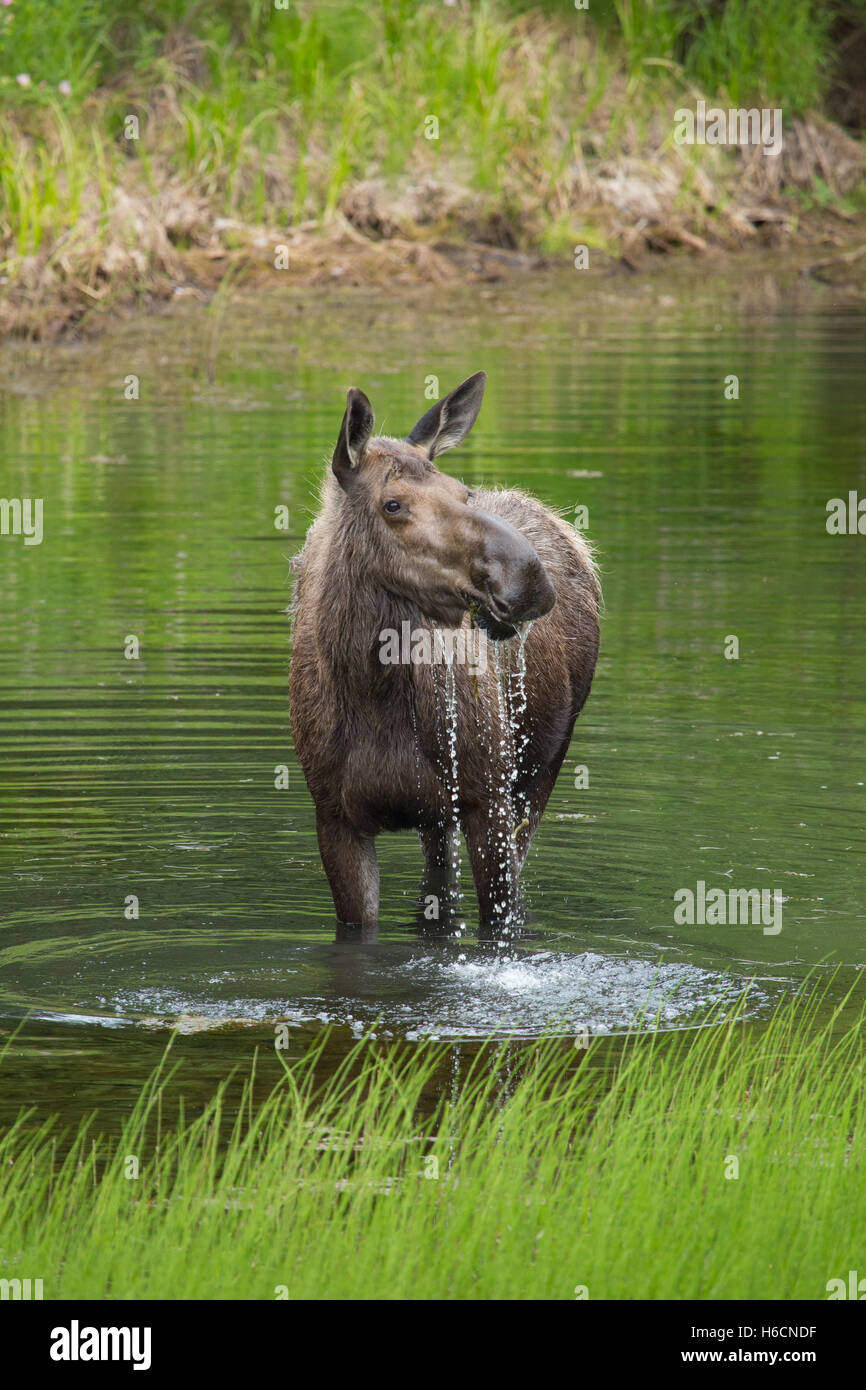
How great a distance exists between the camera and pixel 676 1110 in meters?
5.44

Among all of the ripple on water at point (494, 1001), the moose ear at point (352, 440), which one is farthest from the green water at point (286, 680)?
the moose ear at point (352, 440)

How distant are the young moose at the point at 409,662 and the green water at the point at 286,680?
44 centimetres

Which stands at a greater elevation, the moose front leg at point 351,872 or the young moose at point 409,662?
the young moose at point 409,662

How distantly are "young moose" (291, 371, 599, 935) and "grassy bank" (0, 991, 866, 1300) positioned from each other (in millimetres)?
1351

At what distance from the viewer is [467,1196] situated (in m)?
4.85

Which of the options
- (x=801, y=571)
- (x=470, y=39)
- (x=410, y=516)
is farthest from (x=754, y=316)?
(x=410, y=516)

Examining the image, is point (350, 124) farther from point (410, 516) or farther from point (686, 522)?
point (410, 516)

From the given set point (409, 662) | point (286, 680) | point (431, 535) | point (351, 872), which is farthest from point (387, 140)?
point (431, 535)

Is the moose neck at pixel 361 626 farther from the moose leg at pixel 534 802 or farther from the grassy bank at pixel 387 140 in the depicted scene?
the grassy bank at pixel 387 140

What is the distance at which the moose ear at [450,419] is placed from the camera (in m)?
7.05

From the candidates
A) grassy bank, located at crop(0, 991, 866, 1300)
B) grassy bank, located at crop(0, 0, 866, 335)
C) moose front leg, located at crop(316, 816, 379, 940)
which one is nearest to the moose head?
moose front leg, located at crop(316, 816, 379, 940)

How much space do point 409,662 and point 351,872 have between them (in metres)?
0.87

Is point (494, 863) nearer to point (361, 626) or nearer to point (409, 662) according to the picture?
point (409, 662)

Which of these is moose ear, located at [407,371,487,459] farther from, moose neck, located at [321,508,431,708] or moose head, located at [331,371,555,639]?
moose neck, located at [321,508,431,708]
